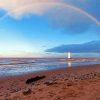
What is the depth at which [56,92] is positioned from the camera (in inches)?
487

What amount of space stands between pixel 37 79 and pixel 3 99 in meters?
8.35

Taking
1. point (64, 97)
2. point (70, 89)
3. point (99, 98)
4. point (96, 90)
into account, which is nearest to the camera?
point (99, 98)

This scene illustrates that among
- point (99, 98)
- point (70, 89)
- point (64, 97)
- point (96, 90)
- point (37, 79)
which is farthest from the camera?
point (37, 79)

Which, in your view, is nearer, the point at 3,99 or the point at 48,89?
the point at 3,99

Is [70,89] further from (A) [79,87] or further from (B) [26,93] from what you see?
(B) [26,93]

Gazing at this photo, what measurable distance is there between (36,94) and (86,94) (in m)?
2.47

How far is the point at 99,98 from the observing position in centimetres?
1052

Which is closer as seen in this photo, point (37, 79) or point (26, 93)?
point (26, 93)

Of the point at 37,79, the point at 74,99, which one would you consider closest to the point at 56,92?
the point at 74,99

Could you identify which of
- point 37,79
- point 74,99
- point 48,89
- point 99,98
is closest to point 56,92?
point 48,89

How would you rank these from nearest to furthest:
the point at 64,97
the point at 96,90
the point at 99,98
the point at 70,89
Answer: the point at 99,98, the point at 64,97, the point at 96,90, the point at 70,89

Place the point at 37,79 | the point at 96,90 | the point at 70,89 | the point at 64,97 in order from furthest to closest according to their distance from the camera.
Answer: the point at 37,79, the point at 70,89, the point at 96,90, the point at 64,97

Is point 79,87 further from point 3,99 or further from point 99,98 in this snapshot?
point 3,99

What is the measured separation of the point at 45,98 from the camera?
447 inches
